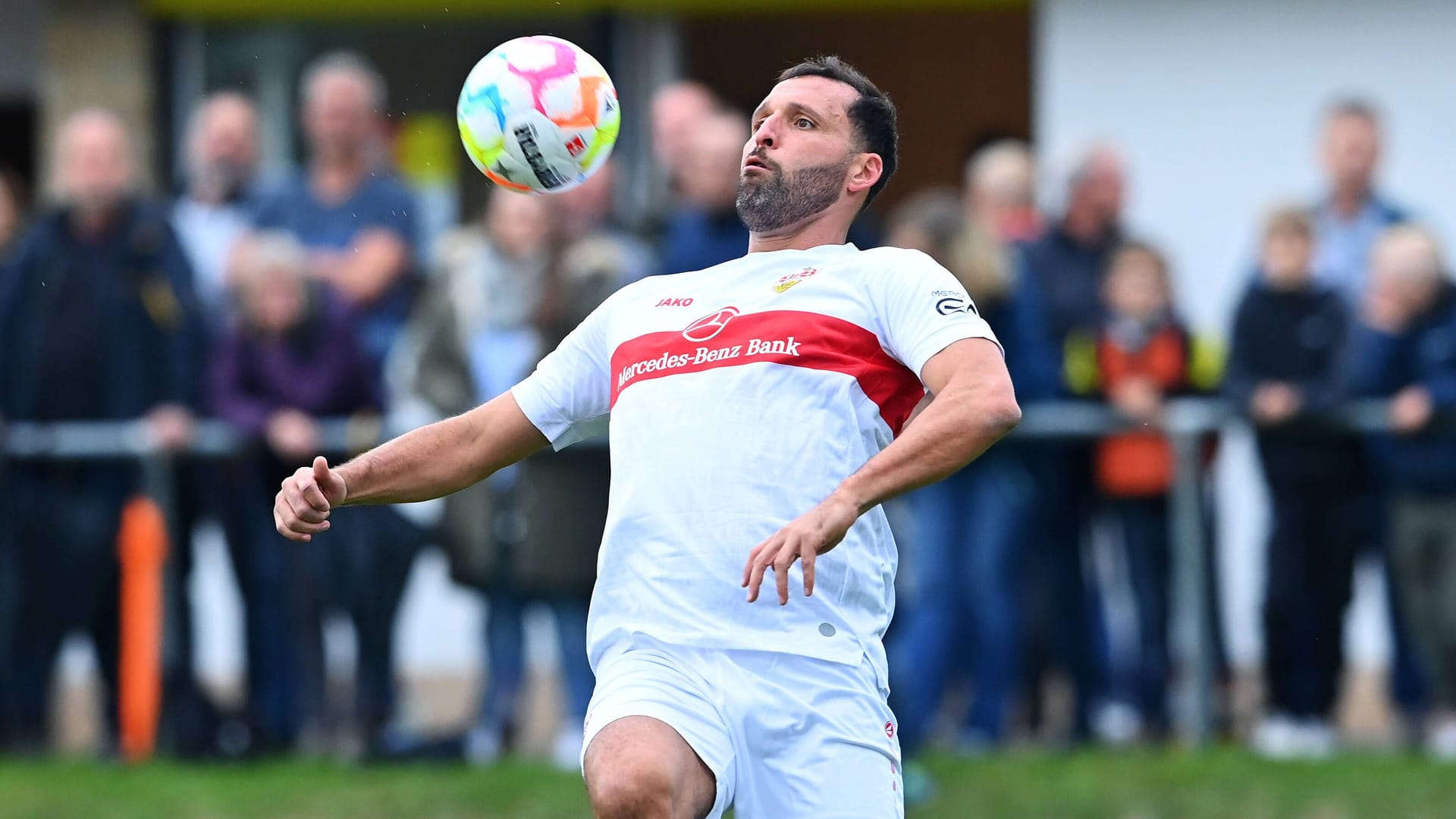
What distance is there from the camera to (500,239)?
1097 centimetres

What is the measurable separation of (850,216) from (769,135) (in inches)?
13.5

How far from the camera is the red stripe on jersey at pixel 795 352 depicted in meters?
5.71

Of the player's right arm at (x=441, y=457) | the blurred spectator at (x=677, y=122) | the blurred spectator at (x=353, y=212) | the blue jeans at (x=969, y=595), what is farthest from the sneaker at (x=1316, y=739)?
the player's right arm at (x=441, y=457)

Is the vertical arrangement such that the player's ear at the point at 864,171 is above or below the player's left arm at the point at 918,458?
above

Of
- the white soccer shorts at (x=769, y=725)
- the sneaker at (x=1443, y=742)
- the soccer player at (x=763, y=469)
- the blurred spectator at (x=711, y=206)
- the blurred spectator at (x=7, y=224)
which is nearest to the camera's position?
the soccer player at (x=763, y=469)

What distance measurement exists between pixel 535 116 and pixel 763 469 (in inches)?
46.6

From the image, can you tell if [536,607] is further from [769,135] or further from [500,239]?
[769,135]

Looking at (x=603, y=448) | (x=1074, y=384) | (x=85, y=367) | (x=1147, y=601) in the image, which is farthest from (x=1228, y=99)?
(x=85, y=367)

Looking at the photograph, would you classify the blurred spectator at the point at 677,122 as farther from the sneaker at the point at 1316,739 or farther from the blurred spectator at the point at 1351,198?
the sneaker at the point at 1316,739

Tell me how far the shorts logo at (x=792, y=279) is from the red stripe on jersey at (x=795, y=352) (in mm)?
89

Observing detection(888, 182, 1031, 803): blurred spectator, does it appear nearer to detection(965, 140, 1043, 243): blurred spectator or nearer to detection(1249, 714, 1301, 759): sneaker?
detection(965, 140, 1043, 243): blurred spectator

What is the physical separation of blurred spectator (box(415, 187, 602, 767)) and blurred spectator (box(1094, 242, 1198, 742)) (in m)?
2.36

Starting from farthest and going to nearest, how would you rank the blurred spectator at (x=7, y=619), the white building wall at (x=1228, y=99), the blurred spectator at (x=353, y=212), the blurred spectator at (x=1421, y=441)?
the white building wall at (x=1228, y=99) < the blurred spectator at (x=353, y=212) < the blurred spectator at (x=7, y=619) < the blurred spectator at (x=1421, y=441)

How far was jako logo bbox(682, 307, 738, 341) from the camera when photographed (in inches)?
229
